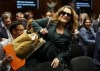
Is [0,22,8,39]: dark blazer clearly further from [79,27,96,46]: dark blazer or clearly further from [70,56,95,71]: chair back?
[79,27,96,46]: dark blazer

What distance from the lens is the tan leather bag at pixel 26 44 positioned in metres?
3.49

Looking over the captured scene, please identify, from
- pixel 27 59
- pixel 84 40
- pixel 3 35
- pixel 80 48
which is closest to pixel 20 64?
pixel 27 59

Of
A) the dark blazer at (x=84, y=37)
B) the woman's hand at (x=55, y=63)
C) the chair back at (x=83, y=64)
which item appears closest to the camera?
the woman's hand at (x=55, y=63)

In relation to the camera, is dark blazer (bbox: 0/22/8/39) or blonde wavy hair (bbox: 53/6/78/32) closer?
blonde wavy hair (bbox: 53/6/78/32)

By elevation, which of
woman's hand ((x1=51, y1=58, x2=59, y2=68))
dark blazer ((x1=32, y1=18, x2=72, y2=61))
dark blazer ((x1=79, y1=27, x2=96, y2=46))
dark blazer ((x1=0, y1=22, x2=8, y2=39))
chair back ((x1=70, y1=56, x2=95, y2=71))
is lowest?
dark blazer ((x1=79, y1=27, x2=96, y2=46))

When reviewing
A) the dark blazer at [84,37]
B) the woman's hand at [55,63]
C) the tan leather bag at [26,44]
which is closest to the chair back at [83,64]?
the woman's hand at [55,63]

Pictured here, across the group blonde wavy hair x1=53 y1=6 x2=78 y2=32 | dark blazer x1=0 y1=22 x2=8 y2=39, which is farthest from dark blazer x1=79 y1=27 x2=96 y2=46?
blonde wavy hair x1=53 y1=6 x2=78 y2=32

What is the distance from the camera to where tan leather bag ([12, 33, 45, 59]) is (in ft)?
11.4

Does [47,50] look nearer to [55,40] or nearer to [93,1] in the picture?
[55,40]

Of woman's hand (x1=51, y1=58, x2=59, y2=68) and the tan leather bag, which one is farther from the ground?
the tan leather bag

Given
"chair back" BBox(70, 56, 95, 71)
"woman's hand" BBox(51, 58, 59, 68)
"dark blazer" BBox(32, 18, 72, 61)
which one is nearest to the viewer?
"woman's hand" BBox(51, 58, 59, 68)

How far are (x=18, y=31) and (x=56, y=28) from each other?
52 centimetres

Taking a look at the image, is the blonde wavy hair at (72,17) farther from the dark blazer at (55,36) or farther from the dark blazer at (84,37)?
the dark blazer at (84,37)

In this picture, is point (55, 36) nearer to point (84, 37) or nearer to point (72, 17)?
point (72, 17)
